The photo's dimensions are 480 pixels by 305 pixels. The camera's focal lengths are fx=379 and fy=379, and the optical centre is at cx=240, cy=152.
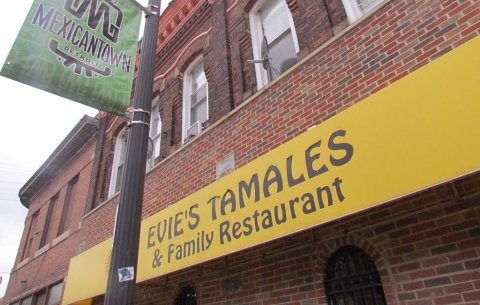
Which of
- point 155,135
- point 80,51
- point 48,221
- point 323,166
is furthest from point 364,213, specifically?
point 48,221

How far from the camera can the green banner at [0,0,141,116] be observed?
3475 mm

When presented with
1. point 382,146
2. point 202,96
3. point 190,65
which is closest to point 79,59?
point 382,146

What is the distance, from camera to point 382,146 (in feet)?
10.3

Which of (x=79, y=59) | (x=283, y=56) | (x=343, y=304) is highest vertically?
(x=283, y=56)

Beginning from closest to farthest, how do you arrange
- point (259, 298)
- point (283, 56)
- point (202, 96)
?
point (259, 298), point (283, 56), point (202, 96)

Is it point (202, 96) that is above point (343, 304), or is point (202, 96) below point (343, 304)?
above

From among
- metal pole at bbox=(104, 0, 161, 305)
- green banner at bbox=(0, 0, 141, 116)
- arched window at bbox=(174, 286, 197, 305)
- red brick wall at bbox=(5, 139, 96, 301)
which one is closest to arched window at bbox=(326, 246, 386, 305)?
metal pole at bbox=(104, 0, 161, 305)

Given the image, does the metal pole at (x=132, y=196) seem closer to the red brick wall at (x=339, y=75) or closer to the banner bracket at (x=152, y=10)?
the banner bracket at (x=152, y=10)

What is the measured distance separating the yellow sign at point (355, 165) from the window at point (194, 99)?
298cm

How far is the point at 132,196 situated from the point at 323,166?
5.75 feet

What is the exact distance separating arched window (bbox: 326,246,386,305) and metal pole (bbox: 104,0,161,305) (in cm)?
224

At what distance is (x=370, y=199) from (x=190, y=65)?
6443 mm

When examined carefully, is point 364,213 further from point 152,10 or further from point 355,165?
point 152,10

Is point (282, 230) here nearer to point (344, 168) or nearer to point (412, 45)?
point (344, 168)
